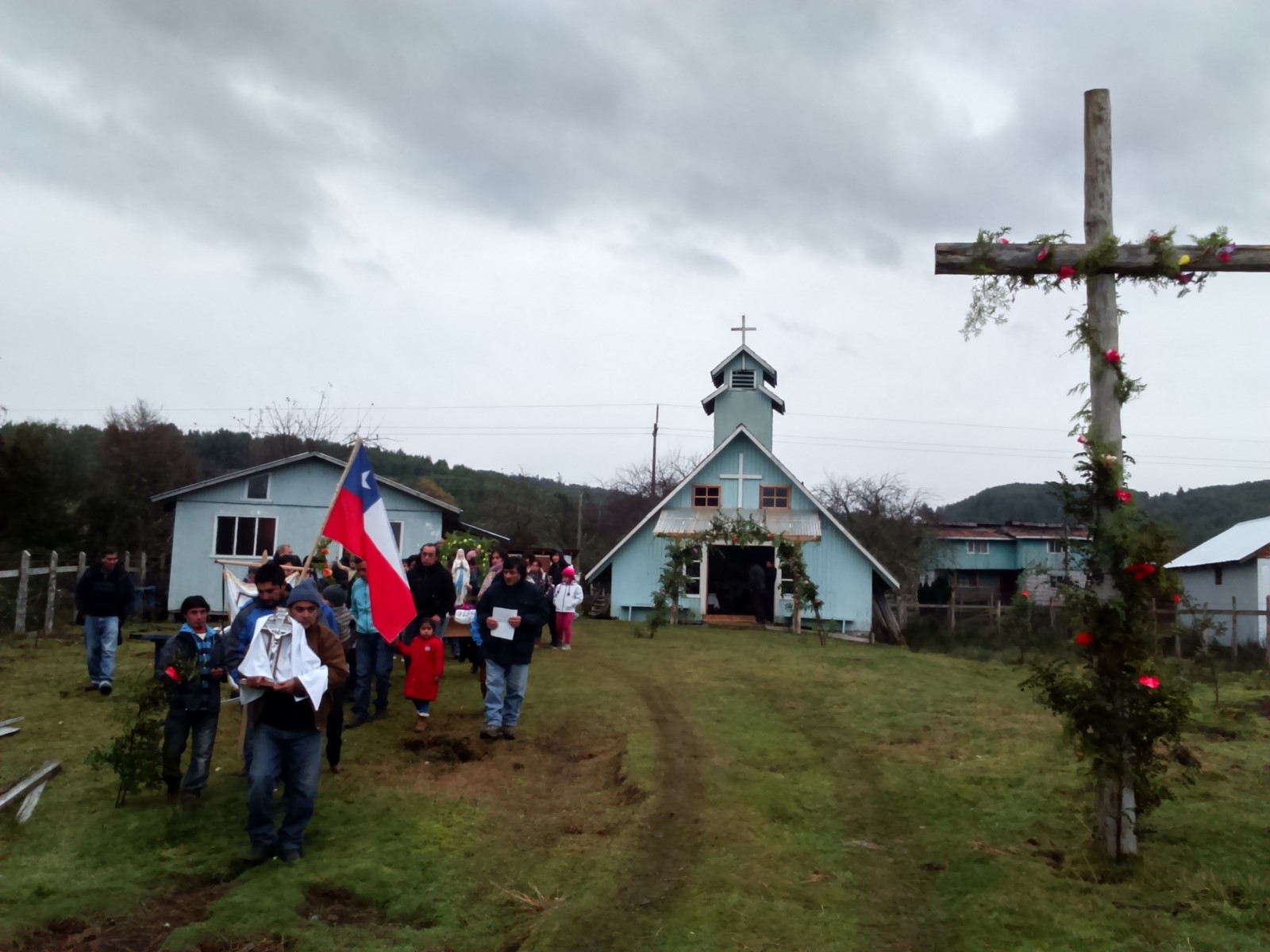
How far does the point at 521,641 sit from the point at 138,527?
32163 millimetres

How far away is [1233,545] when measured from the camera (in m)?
38.0

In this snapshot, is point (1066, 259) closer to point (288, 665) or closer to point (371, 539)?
point (371, 539)

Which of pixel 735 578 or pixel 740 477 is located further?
pixel 735 578

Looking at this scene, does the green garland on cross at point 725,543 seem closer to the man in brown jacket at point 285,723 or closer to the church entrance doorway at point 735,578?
the church entrance doorway at point 735,578

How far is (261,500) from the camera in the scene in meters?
27.4

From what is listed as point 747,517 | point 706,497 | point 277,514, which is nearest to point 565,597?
point 747,517

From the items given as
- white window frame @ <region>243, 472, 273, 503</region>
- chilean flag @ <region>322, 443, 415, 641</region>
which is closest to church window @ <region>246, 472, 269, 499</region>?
white window frame @ <region>243, 472, 273, 503</region>

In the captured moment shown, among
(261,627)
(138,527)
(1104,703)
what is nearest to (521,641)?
(261,627)

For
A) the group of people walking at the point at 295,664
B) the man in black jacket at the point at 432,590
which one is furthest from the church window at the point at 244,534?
the man in black jacket at the point at 432,590

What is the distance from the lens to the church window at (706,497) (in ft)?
96.1

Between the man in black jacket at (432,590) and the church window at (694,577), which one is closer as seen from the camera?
the man in black jacket at (432,590)

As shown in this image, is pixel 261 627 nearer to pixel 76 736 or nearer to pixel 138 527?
pixel 76 736

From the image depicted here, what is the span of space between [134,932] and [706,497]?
24.2 metres

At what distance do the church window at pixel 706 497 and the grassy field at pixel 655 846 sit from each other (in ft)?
55.8
